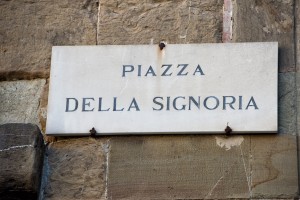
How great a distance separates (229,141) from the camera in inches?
165

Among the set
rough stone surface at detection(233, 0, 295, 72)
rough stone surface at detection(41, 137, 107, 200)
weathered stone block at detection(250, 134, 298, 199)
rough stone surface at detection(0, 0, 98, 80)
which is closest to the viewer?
weathered stone block at detection(250, 134, 298, 199)

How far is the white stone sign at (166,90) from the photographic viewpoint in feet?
13.8

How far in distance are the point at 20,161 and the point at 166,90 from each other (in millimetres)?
565

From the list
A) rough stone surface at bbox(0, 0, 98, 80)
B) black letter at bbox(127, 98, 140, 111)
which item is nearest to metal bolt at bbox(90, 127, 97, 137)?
black letter at bbox(127, 98, 140, 111)

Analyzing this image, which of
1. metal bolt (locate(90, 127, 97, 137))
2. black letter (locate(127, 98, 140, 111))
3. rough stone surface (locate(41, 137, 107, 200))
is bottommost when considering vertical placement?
rough stone surface (locate(41, 137, 107, 200))

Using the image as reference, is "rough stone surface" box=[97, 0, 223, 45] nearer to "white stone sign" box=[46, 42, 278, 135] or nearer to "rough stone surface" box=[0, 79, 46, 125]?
"white stone sign" box=[46, 42, 278, 135]

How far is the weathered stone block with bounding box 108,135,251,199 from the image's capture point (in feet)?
13.5

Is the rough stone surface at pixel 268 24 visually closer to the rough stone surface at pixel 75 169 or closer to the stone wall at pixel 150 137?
the stone wall at pixel 150 137

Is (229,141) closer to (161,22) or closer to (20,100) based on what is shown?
(161,22)

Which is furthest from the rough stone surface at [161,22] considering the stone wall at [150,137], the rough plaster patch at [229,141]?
the rough plaster patch at [229,141]

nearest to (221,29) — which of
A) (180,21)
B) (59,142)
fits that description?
(180,21)

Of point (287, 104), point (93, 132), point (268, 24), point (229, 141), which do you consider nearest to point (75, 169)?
point (93, 132)

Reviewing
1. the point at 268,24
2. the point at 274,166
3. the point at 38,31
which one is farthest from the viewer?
the point at 38,31

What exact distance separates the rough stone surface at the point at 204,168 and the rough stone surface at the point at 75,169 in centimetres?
5
